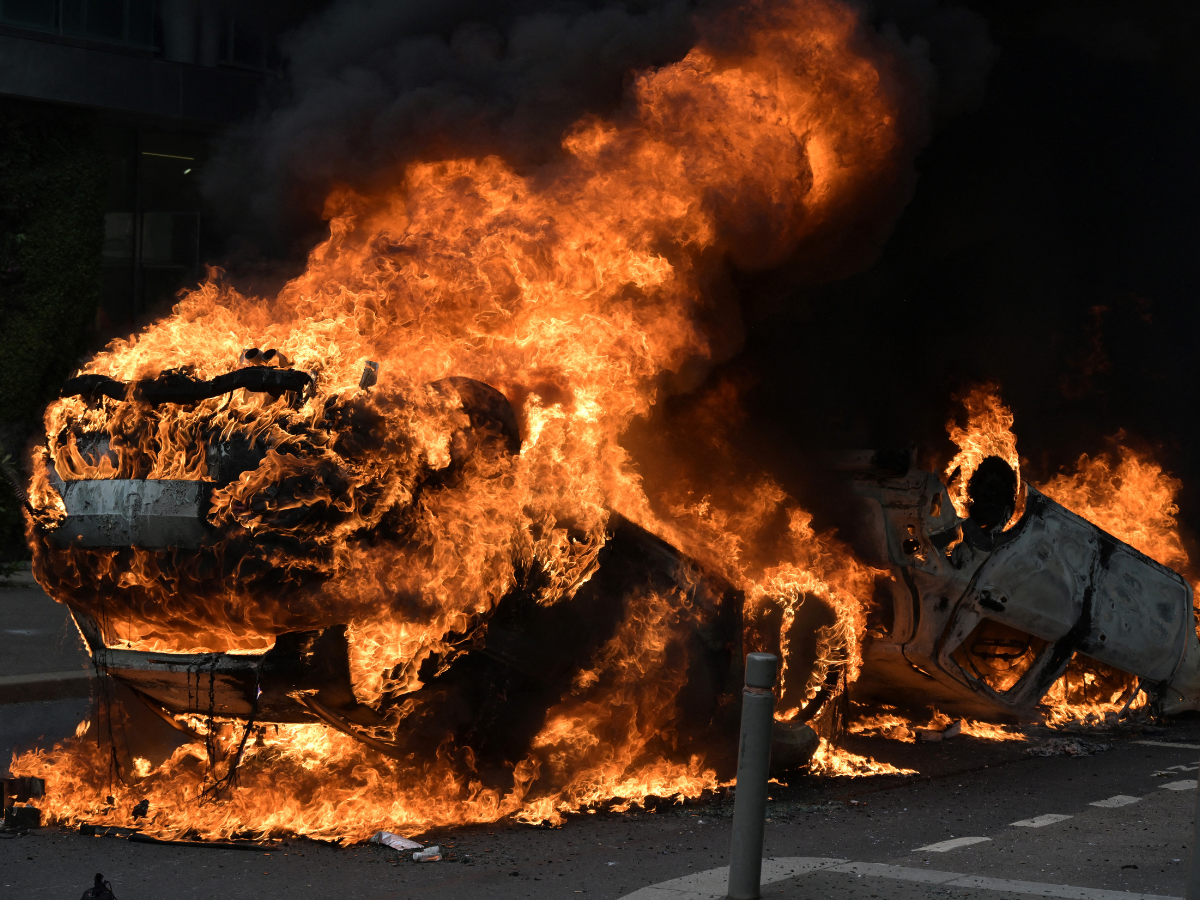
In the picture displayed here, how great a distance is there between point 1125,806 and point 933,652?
160 cm

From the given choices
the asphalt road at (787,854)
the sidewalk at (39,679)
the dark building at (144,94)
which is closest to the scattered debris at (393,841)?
the asphalt road at (787,854)

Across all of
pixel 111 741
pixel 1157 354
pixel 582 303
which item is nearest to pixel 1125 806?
pixel 582 303

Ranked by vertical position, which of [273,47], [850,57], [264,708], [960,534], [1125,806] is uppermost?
[273,47]

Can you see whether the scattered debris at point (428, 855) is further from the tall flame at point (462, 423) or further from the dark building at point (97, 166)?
the dark building at point (97, 166)

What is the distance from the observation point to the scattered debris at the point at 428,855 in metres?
5.47

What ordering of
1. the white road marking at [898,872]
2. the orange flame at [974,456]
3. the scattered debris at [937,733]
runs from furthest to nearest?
the scattered debris at [937,733]
the orange flame at [974,456]
the white road marking at [898,872]

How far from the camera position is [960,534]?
825 cm

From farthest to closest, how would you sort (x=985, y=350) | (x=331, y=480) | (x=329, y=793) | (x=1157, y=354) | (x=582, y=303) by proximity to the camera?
(x=1157, y=354) → (x=985, y=350) → (x=582, y=303) → (x=329, y=793) → (x=331, y=480)

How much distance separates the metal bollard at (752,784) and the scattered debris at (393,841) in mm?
1532

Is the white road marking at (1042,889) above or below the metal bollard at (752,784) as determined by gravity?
below

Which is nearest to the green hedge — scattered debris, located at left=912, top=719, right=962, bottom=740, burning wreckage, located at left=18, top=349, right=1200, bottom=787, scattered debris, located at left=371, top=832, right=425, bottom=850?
burning wreckage, located at left=18, top=349, right=1200, bottom=787

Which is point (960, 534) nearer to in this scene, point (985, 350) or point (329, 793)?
point (329, 793)

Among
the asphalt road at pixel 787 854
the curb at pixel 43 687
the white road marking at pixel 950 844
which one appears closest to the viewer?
the asphalt road at pixel 787 854

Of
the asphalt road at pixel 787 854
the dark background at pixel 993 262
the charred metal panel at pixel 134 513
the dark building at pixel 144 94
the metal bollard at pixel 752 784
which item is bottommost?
the asphalt road at pixel 787 854
